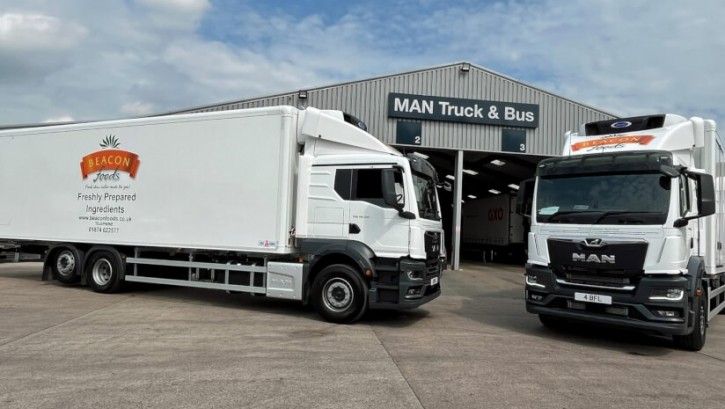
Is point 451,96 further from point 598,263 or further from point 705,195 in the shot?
point 598,263

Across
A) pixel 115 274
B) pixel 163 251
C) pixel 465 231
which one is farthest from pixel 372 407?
pixel 465 231

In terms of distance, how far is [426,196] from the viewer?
8711 millimetres

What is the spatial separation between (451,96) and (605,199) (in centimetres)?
1249

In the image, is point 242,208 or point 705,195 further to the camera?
point 242,208

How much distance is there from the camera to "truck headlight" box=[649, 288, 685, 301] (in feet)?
22.0

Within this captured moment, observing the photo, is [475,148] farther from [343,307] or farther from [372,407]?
[372,407]

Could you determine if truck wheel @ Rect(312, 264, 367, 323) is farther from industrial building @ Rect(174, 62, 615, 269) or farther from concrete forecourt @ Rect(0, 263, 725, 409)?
industrial building @ Rect(174, 62, 615, 269)

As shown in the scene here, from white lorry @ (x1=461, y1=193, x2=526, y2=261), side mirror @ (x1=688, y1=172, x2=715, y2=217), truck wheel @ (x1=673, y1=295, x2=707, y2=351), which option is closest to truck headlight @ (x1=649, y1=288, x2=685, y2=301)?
truck wheel @ (x1=673, y1=295, x2=707, y2=351)

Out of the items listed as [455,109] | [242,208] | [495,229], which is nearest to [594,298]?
[242,208]

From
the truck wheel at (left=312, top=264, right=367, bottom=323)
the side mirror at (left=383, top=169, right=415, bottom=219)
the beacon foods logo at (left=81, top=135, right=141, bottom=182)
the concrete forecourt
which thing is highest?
the beacon foods logo at (left=81, top=135, right=141, bottom=182)

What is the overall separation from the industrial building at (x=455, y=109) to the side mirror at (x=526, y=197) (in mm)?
10924

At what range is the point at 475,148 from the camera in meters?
19.7

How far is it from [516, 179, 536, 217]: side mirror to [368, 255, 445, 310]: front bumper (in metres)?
1.85

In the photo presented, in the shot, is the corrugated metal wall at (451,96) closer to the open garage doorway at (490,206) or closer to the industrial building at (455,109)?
the industrial building at (455,109)
